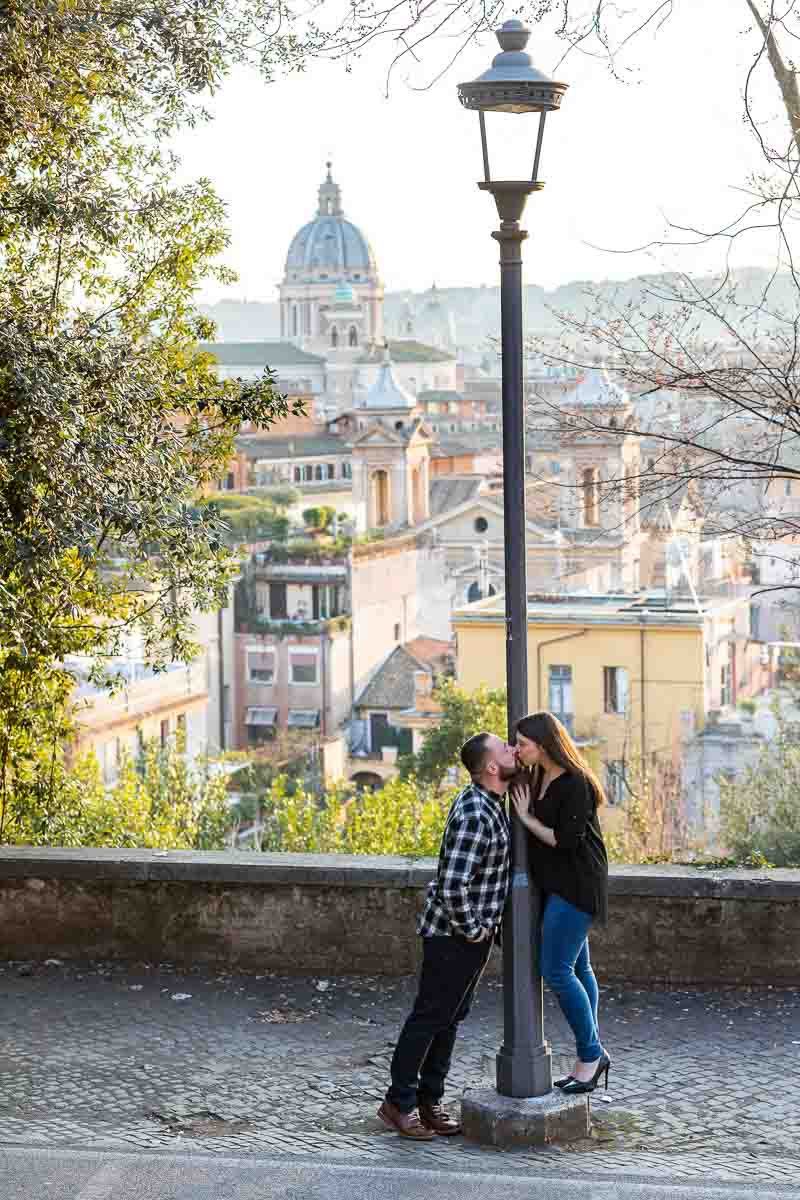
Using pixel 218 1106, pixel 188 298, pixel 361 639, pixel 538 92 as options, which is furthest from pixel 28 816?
pixel 361 639

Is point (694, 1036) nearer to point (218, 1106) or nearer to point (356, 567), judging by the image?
point (218, 1106)

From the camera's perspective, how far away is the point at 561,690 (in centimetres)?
4425

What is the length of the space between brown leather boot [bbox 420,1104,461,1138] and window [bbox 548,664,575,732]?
38.9 meters

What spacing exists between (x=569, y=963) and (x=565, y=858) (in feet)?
1.15

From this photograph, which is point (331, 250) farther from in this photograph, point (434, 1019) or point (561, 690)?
point (434, 1019)

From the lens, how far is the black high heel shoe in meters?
5.48

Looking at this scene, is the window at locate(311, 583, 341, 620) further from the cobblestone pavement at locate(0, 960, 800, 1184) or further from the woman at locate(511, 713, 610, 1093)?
the woman at locate(511, 713, 610, 1093)

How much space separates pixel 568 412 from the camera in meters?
10.2

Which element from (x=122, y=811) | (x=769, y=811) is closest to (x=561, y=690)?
(x=769, y=811)

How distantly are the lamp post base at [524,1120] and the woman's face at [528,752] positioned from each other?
1.06 m

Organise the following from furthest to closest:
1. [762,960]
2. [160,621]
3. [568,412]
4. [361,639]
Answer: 1. [361,639]
2. [568,412]
3. [160,621]
4. [762,960]

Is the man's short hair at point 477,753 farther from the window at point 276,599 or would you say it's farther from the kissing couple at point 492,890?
the window at point 276,599

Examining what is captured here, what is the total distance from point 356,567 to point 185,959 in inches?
2502

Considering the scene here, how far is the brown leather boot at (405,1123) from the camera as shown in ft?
17.4
